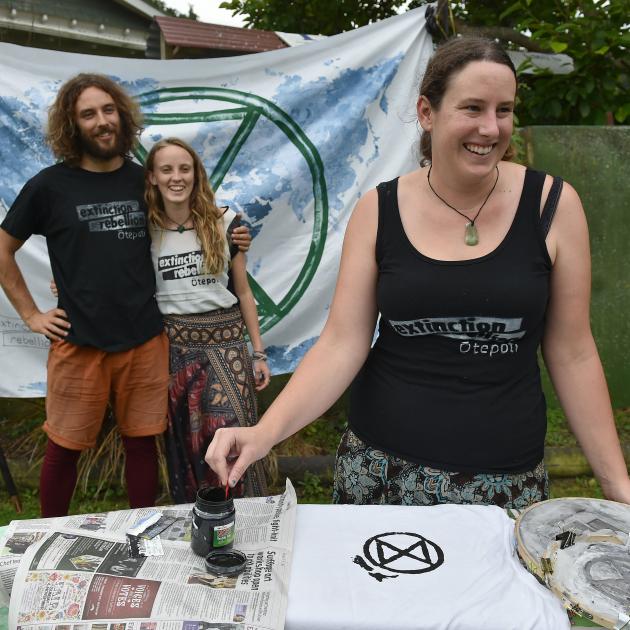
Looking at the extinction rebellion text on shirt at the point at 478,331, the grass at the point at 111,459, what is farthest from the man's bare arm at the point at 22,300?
the extinction rebellion text on shirt at the point at 478,331

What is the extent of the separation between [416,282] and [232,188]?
7.05 feet

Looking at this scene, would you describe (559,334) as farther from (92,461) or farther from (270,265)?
(92,461)

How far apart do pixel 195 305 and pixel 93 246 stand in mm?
438

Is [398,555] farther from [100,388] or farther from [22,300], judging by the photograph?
[22,300]

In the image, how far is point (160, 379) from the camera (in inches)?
104

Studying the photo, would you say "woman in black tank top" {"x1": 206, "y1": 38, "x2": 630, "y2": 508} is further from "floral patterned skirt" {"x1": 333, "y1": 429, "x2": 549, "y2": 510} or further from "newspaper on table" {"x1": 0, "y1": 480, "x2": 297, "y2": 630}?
"newspaper on table" {"x1": 0, "y1": 480, "x2": 297, "y2": 630}

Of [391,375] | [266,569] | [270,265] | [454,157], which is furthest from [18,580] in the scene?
[270,265]

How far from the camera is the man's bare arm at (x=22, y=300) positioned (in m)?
2.55

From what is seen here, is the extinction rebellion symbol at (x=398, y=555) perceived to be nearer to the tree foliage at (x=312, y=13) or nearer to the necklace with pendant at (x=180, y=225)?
the necklace with pendant at (x=180, y=225)

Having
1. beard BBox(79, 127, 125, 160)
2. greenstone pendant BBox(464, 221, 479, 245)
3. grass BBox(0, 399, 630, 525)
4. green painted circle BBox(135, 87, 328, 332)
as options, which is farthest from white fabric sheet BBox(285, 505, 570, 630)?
grass BBox(0, 399, 630, 525)

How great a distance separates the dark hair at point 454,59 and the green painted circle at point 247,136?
1947 mm

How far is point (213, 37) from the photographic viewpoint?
14.6 ft

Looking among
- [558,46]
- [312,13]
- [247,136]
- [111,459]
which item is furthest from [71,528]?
[312,13]

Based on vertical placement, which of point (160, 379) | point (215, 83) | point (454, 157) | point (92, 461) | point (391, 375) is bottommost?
point (92, 461)
